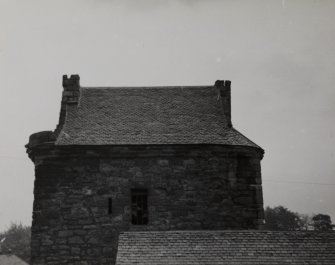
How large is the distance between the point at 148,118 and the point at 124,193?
346 centimetres

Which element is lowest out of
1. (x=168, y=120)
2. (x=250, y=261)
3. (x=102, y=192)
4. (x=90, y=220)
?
(x=250, y=261)

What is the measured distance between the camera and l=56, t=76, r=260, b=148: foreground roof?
14.5m

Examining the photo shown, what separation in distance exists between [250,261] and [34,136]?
842 centimetres

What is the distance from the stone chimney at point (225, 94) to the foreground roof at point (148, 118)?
15 cm

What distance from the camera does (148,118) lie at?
52.2ft

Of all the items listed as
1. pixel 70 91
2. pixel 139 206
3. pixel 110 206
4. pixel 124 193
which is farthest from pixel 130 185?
pixel 70 91

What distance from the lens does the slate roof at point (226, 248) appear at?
971 cm

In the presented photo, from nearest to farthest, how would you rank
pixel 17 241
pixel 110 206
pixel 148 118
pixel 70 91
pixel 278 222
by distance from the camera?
pixel 110 206
pixel 148 118
pixel 70 91
pixel 278 222
pixel 17 241

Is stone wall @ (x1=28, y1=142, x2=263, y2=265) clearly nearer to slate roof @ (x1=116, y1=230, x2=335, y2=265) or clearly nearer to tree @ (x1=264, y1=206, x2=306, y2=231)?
slate roof @ (x1=116, y1=230, x2=335, y2=265)

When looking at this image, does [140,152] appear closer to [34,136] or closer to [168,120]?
[168,120]

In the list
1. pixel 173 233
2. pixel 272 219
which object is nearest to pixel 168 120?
pixel 173 233

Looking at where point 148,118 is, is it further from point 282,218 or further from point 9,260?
point 282,218

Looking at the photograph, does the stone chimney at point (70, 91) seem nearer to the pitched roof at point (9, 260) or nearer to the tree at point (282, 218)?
the pitched roof at point (9, 260)

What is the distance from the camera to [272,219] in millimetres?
57781
